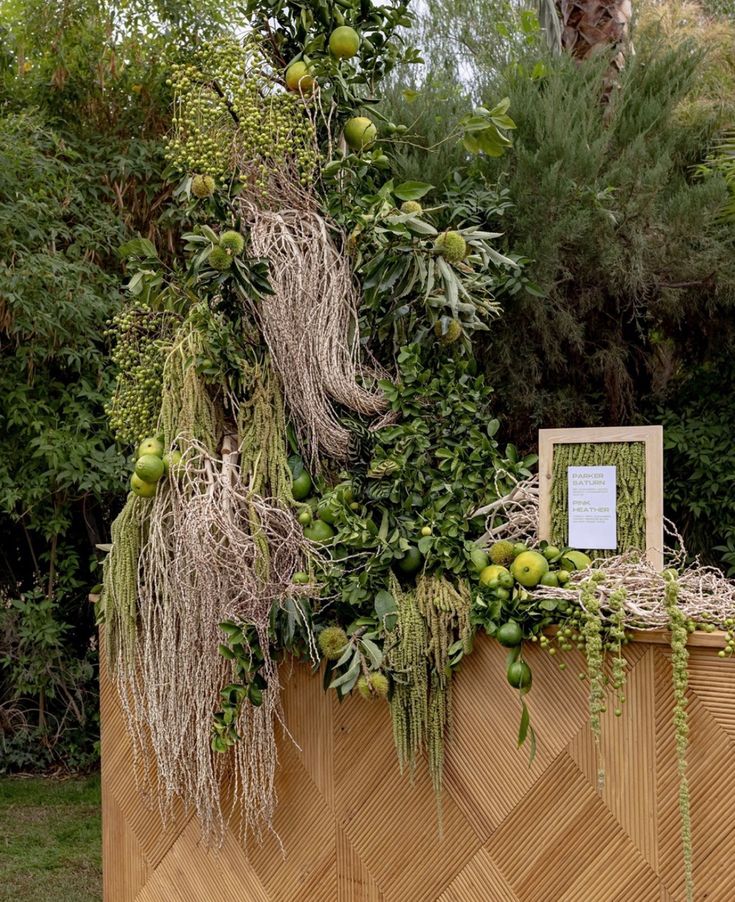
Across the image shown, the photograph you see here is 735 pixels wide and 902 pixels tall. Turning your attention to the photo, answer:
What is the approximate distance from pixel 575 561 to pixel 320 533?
0.63 meters

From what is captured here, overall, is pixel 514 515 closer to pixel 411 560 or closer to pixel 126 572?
pixel 411 560

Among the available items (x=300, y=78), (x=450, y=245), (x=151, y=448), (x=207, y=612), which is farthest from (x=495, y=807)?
(x=300, y=78)

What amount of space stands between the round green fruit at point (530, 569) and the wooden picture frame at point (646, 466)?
0.12 m

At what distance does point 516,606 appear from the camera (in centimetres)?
214

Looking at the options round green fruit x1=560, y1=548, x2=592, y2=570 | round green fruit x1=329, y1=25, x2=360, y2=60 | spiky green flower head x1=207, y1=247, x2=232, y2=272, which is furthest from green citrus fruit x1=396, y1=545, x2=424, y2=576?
round green fruit x1=329, y1=25, x2=360, y2=60

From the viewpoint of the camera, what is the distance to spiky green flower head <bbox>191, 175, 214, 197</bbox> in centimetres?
251

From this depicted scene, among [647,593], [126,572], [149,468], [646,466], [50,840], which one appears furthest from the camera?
[50,840]

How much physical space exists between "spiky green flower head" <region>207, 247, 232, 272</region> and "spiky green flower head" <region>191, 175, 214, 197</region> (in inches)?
7.1

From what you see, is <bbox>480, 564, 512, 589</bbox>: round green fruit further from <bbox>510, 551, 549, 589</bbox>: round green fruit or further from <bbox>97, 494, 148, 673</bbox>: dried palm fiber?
<bbox>97, 494, 148, 673</bbox>: dried palm fiber

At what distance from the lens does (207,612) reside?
2422mm

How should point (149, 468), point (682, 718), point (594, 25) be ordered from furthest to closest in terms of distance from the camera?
point (594, 25), point (149, 468), point (682, 718)

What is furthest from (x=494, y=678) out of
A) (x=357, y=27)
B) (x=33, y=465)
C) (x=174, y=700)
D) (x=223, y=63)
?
(x=33, y=465)

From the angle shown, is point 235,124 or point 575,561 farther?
point 235,124

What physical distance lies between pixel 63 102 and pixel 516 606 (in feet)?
14.1
